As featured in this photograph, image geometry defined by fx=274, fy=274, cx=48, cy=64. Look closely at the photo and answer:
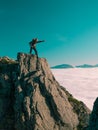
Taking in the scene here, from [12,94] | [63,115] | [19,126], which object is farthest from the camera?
[12,94]

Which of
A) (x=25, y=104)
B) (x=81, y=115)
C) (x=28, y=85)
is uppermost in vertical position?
(x=28, y=85)

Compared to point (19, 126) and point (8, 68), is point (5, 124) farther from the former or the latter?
point (8, 68)

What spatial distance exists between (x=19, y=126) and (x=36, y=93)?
4258 mm

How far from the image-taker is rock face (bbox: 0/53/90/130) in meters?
30.4

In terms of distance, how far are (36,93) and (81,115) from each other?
7.11 m

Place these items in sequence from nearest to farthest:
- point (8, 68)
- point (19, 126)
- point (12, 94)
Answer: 1. point (19, 126)
2. point (12, 94)
3. point (8, 68)

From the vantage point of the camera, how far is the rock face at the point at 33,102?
30.4 m

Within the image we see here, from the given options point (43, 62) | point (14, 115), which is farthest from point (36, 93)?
point (43, 62)

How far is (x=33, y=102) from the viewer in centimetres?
3094

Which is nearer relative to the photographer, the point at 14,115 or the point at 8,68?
the point at 14,115

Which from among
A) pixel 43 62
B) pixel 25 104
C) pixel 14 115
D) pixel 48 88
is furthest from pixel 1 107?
pixel 43 62

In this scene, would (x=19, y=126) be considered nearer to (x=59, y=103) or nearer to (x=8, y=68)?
(x=59, y=103)

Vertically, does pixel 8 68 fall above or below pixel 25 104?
above

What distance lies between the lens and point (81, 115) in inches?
1373
